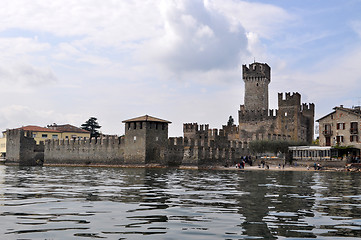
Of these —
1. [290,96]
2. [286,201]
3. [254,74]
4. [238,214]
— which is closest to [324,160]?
[290,96]

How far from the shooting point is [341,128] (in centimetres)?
5159

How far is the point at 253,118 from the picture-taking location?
227ft

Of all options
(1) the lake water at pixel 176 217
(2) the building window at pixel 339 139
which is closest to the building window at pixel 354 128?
(2) the building window at pixel 339 139

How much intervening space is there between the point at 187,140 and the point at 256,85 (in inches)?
955

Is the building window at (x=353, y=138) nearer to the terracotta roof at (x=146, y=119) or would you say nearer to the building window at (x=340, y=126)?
the building window at (x=340, y=126)

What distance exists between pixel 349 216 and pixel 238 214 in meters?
2.31

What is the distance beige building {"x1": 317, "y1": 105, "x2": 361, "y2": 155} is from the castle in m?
7.07

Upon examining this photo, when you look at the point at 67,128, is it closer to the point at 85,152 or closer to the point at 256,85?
the point at 85,152

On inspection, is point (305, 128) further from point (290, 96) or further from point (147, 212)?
point (147, 212)

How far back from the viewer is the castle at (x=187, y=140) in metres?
49.8

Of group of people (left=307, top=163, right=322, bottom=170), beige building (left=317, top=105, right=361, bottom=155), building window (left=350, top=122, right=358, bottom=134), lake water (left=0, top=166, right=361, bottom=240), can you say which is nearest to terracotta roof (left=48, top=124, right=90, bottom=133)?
beige building (left=317, top=105, right=361, bottom=155)

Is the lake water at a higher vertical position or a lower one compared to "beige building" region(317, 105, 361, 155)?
lower

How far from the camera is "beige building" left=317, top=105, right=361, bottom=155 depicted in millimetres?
50344

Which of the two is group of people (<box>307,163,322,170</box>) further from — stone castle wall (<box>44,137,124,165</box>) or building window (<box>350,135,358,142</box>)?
stone castle wall (<box>44,137,124,165</box>)
